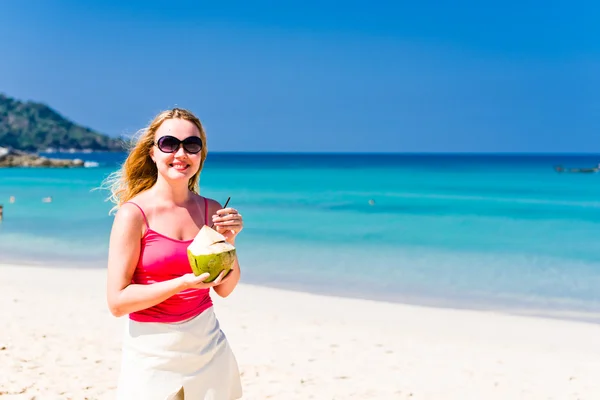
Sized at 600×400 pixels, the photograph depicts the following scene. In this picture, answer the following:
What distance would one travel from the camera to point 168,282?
2.61 m

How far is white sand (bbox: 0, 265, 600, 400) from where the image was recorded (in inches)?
249

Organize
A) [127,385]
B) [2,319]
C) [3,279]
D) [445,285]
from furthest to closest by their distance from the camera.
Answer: [445,285] < [3,279] < [2,319] < [127,385]

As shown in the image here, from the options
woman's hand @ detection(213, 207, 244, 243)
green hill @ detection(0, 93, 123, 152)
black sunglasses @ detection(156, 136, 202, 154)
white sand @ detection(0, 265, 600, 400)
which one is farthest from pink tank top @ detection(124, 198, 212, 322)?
green hill @ detection(0, 93, 123, 152)

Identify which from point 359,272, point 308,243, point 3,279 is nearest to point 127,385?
point 3,279

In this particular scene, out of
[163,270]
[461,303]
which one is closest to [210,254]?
[163,270]

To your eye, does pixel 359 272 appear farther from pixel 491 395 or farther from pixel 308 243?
pixel 491 395

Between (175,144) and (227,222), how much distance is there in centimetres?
43

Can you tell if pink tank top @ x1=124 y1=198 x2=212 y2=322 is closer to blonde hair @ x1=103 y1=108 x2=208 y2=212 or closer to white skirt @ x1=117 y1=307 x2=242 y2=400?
white skirt @ x1=117 y1=307 x2=242 y2=400

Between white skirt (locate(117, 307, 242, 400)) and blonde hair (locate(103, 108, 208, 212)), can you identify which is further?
blonde hair (locate(103, 108, 208, 212))

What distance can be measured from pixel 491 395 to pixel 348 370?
1.47m

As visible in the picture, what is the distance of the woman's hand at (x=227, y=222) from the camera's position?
279 cm

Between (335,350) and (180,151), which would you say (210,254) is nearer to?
(180,151)

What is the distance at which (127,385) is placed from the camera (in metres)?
2.86

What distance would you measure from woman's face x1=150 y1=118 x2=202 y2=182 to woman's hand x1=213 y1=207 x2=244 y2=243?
258 millimetres
